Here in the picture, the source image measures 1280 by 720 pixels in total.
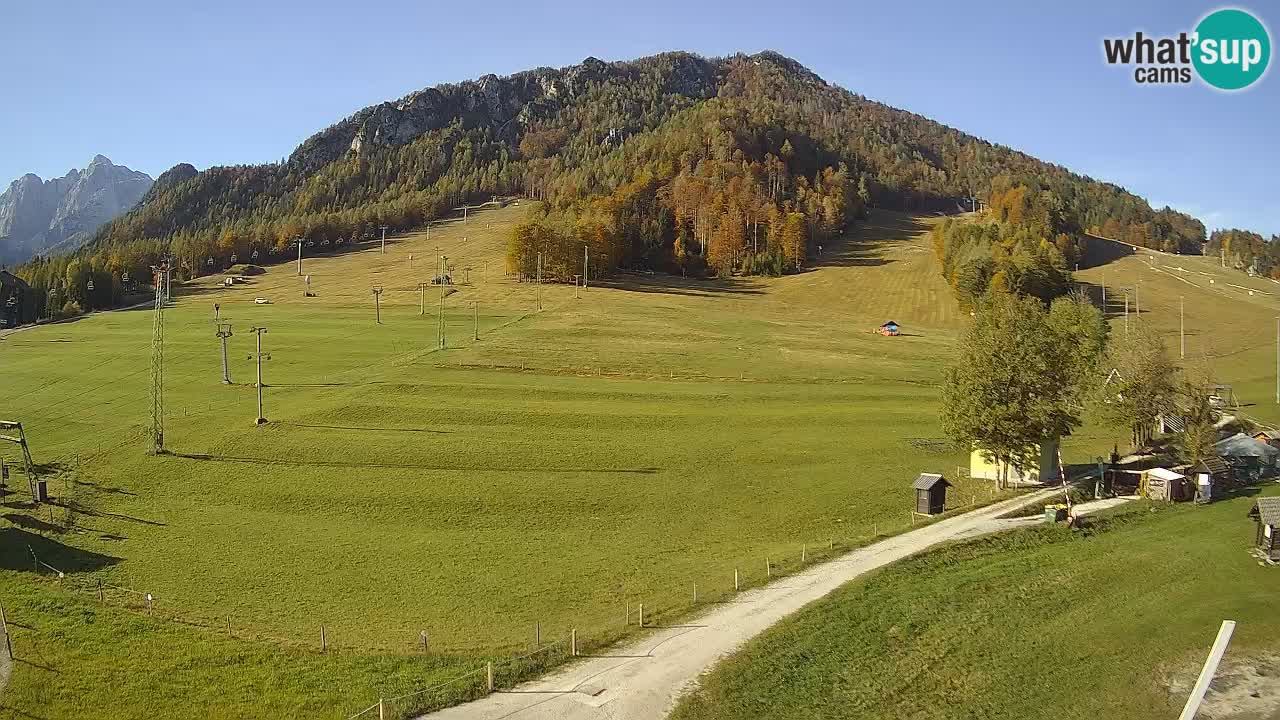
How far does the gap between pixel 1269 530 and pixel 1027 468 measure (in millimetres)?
21220

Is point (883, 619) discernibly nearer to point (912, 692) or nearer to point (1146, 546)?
point (912, 692)

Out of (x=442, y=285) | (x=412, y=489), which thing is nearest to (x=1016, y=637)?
(x=412, y=489)

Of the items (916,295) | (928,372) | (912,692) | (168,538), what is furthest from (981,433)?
(916,295)

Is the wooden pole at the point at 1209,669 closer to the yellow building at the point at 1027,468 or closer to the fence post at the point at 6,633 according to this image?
the yellow building at the point at 1027,468

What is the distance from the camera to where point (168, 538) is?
159 ft

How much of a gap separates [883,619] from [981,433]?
25892 millimetres

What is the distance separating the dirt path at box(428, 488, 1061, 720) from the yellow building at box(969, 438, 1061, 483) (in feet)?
60.5

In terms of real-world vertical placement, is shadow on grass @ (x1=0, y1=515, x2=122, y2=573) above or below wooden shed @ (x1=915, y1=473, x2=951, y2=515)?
below

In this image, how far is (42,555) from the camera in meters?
45.4

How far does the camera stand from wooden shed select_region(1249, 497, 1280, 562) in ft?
110

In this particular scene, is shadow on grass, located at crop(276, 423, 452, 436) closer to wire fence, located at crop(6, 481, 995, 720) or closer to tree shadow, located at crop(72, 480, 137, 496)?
tree shadow, located at crop(72, 480, 137, 496)

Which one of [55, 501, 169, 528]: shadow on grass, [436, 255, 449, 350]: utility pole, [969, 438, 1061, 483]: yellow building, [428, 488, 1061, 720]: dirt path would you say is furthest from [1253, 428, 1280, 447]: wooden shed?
[436, 255, 449, 350]: utility pole

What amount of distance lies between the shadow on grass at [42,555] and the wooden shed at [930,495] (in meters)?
43.2

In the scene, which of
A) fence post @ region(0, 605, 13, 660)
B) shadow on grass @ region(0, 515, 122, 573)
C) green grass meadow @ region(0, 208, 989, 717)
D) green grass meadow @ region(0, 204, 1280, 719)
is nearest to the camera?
fence post @ region(0, 605, 13, 660)
